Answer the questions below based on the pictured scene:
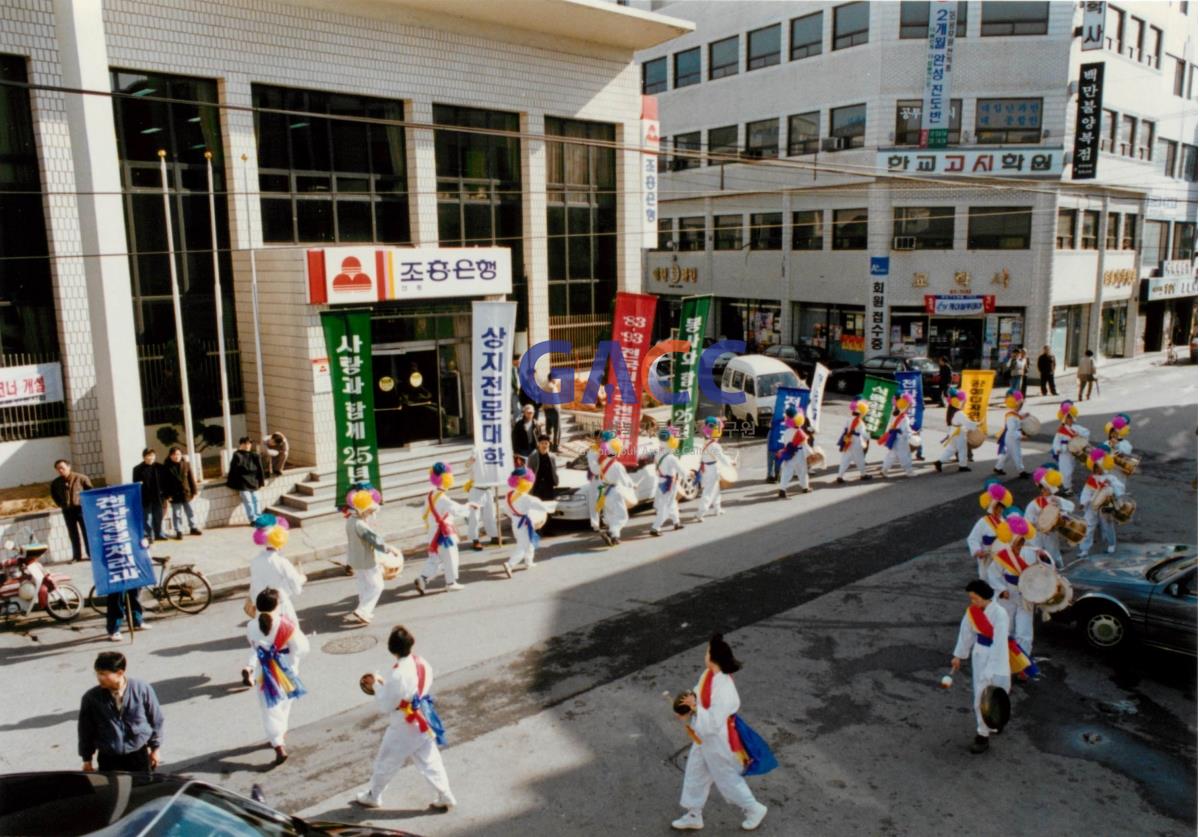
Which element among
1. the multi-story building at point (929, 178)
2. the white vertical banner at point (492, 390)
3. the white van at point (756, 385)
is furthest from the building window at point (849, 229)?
the white vertical banner at point (492, 390)

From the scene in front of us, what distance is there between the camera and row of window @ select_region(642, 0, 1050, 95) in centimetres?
3069

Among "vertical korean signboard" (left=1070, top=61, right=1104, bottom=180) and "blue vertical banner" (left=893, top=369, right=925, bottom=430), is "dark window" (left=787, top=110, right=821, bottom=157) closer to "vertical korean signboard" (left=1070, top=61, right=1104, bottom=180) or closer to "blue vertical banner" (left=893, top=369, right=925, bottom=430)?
"vertical korean signboard" (left=1070, top=61, right=1104, bottom=180)

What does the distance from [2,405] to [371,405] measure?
6.06 metres

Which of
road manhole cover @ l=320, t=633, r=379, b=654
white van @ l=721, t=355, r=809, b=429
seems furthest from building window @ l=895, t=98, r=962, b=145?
road manhole cover @ l=320, t=633, r=379, b=654

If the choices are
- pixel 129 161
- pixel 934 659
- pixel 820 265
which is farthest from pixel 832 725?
pixel 820 265

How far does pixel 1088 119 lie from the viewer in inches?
1208

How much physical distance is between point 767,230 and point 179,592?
99.4 feet

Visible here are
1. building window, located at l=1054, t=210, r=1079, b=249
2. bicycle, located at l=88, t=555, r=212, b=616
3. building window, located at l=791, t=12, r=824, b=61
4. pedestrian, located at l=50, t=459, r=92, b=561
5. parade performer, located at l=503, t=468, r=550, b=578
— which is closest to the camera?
bicycle, located at l=88, t=555, r=212, b=616

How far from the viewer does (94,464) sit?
49.8 ft

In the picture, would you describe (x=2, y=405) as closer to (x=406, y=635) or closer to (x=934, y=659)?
(x=406, y=635)

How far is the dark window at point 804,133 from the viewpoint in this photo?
113 ft

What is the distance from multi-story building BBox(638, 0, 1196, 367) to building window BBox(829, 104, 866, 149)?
2.5 inches

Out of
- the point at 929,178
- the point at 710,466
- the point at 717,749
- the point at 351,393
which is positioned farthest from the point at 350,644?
the point at 929,178

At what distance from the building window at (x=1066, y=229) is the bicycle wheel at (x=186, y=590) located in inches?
1184
